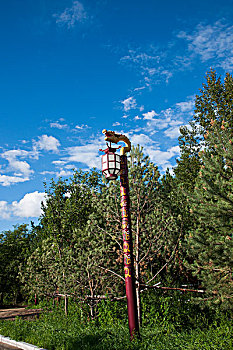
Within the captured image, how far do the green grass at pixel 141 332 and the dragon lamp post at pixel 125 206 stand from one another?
0.60 meters

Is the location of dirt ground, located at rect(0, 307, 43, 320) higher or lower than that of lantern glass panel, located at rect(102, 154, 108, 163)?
lower

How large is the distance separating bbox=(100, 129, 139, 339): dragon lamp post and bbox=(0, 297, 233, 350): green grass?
60 cm

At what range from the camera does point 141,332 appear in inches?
261

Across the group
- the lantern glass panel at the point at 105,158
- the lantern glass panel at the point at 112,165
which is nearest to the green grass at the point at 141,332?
the lantern glass panel at the point at 112,165

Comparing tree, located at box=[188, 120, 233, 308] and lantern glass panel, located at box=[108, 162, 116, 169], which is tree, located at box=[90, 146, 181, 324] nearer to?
tree, located at box=[188, 120, 233, 308]

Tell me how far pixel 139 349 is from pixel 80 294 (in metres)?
4.51

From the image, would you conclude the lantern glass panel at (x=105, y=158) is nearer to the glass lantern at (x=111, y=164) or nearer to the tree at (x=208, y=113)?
the glass lantern at (x=111, y=164)

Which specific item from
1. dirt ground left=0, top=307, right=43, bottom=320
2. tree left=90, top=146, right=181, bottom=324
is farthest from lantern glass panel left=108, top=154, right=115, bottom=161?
dirt ground left=0, top=307, right=43, bottom=320

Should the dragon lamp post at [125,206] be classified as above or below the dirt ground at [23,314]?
above

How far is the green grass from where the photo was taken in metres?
5.72

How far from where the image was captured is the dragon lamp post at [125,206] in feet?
19.8

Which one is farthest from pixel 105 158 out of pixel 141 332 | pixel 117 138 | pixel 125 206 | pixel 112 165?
pixel 141 332

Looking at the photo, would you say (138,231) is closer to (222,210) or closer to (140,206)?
(140,206)

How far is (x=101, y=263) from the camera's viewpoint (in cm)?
902
